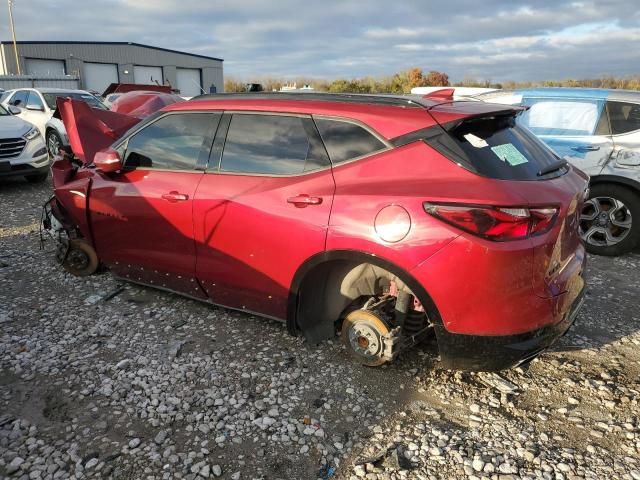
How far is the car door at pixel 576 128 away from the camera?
5660 mm

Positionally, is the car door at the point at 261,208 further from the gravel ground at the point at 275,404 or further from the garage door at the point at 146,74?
the garage door at the point at 146,74

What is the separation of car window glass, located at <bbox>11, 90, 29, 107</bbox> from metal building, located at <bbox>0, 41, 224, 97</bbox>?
994 inches

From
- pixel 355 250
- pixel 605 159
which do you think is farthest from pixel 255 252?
pixel 605 159

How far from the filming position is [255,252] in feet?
11.0

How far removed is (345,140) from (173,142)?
154 centimetres

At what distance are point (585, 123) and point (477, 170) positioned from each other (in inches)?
158

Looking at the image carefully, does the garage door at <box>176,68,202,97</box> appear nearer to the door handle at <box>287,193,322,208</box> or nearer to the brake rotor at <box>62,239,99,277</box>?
the brake rotor at <box>62,239,99,277</box>

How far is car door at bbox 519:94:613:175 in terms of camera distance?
18.6 feet

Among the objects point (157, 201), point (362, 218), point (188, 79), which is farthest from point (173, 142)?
point (188, 79)

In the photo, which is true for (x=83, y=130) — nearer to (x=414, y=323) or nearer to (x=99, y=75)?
(x=414, y=323)

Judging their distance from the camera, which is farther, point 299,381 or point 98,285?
point 98,285

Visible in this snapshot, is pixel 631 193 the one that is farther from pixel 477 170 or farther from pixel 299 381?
pixel 299 381

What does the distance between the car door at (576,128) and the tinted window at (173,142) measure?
4.24 metres

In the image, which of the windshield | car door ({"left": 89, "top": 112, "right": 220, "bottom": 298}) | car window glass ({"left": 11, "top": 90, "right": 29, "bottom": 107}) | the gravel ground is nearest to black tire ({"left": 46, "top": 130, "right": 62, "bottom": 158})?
the windshield
